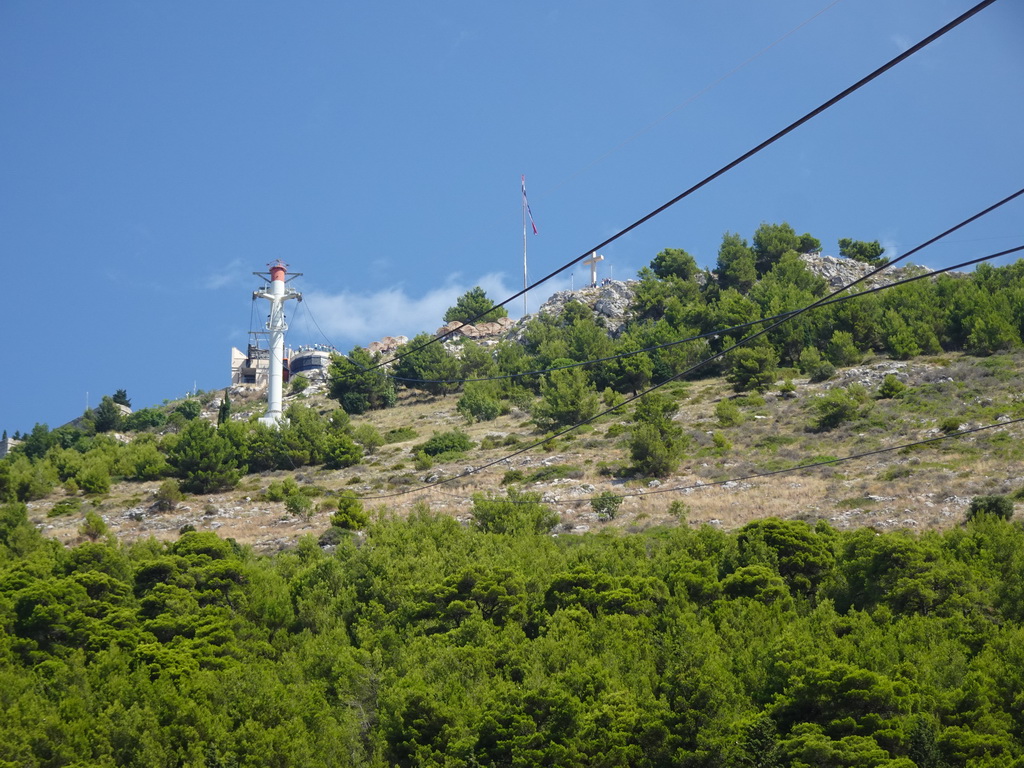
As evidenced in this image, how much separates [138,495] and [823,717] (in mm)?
33778

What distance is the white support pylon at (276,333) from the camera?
59469 mm

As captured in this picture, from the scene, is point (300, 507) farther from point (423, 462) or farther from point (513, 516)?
point (513, 516)

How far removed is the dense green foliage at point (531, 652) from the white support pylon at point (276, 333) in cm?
2741

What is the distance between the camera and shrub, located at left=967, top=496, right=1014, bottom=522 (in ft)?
94.5

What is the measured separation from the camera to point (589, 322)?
256 ft

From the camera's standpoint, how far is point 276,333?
61750mm

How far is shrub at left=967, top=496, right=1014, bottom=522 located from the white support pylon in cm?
3658

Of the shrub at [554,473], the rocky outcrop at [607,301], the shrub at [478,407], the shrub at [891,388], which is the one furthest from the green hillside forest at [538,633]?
the rocky outcrop at [607,301]

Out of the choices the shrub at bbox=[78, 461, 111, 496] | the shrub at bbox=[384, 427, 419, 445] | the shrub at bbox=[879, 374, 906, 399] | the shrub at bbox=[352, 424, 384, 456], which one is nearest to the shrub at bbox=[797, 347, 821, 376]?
the shrub at bbox=[879, 374, 906, 399]

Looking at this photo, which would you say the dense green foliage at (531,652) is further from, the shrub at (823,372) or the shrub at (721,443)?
the shrub at (823,372)

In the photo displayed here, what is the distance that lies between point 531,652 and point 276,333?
41.1m

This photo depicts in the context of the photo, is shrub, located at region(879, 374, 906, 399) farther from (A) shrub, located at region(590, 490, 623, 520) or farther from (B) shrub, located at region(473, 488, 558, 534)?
(B) shrub, located at region(473, 488, 558, 534)

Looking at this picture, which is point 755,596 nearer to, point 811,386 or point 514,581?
point 514,581

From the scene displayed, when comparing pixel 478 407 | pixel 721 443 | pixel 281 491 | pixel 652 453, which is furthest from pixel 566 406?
pixel 281 491
